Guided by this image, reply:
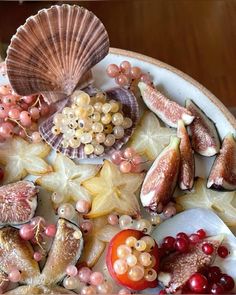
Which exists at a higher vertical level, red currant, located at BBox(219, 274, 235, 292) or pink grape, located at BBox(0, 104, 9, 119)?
pink grape, located at BBox(0, 104, 9, 119)

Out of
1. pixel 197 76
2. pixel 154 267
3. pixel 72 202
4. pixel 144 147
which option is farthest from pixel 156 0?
pixel 154 267

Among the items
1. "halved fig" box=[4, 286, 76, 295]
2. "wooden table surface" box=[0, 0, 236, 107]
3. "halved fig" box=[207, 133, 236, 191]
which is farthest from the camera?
"wooden table surface" box=[0, 0, 236, 107]

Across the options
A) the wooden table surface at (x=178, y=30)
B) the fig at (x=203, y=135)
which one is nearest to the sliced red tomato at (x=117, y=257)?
the fig at (x=203, y=135)

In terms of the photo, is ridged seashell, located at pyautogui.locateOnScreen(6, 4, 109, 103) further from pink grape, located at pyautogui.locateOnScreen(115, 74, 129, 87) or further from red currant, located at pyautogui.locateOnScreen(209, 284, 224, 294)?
red currant, located at pyautogui.locateOnScreen(209, 284, 224, 294)

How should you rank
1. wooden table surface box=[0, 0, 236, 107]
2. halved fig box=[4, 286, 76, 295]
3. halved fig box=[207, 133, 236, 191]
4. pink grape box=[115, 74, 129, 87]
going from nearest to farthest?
halved fig box=[4, 286, 76, 295] → halved fig box=[207, 133, 236, 191] → pink grape box=[115, 74, 129, 87] → wooden table surface box=[0, 0, 236, 107]

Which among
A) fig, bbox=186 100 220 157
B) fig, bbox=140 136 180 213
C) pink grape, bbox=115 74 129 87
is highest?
pink grape, bbox=115 74 129 87

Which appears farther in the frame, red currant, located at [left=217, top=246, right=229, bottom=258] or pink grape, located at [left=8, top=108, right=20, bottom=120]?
pink grape, located at [left=8, top=108, right=20, bottom=120]

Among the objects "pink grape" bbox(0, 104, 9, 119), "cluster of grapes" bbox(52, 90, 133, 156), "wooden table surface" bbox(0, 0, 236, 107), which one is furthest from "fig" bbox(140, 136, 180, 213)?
"wooden table surface" bbox(0, 0, 236, 107)

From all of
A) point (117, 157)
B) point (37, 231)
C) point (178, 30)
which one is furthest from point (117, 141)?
point (178, 30)
